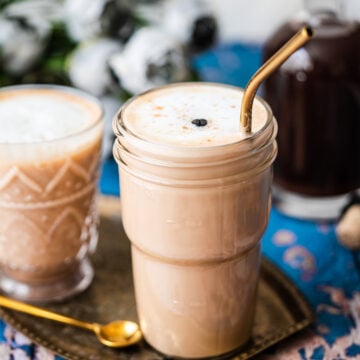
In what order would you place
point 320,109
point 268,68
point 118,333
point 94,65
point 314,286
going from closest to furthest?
point 268,68, point 118,333, point 314,286, point 320,109, point 94,65

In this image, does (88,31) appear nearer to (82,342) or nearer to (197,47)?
(197,47)

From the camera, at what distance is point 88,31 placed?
4.05 ft

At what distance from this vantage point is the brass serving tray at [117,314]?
0.81 meters

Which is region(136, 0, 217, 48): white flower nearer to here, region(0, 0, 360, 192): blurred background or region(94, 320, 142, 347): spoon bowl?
region(0, 0, 360, 192): blurred background

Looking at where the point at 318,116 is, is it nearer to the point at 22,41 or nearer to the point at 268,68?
the point at 268,68

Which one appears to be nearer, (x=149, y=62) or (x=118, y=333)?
(x=118, y=333)

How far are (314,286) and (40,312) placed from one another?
36 cm

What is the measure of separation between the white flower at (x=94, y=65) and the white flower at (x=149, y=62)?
0.02 meters

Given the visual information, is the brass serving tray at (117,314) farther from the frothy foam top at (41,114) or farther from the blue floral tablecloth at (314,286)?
the frothy foam top at (41,114)

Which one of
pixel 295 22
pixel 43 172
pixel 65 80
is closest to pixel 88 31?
pixel 65 80

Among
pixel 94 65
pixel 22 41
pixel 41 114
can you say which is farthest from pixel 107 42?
pixel 41 114

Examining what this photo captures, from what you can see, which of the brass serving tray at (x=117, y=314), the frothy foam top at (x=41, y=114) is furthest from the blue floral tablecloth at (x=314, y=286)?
the frothy foam top at (x=41, y=114)

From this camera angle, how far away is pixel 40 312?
0.87 meters

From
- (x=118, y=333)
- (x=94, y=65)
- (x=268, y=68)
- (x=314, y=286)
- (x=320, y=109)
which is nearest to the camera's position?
(x=268, y=68)
